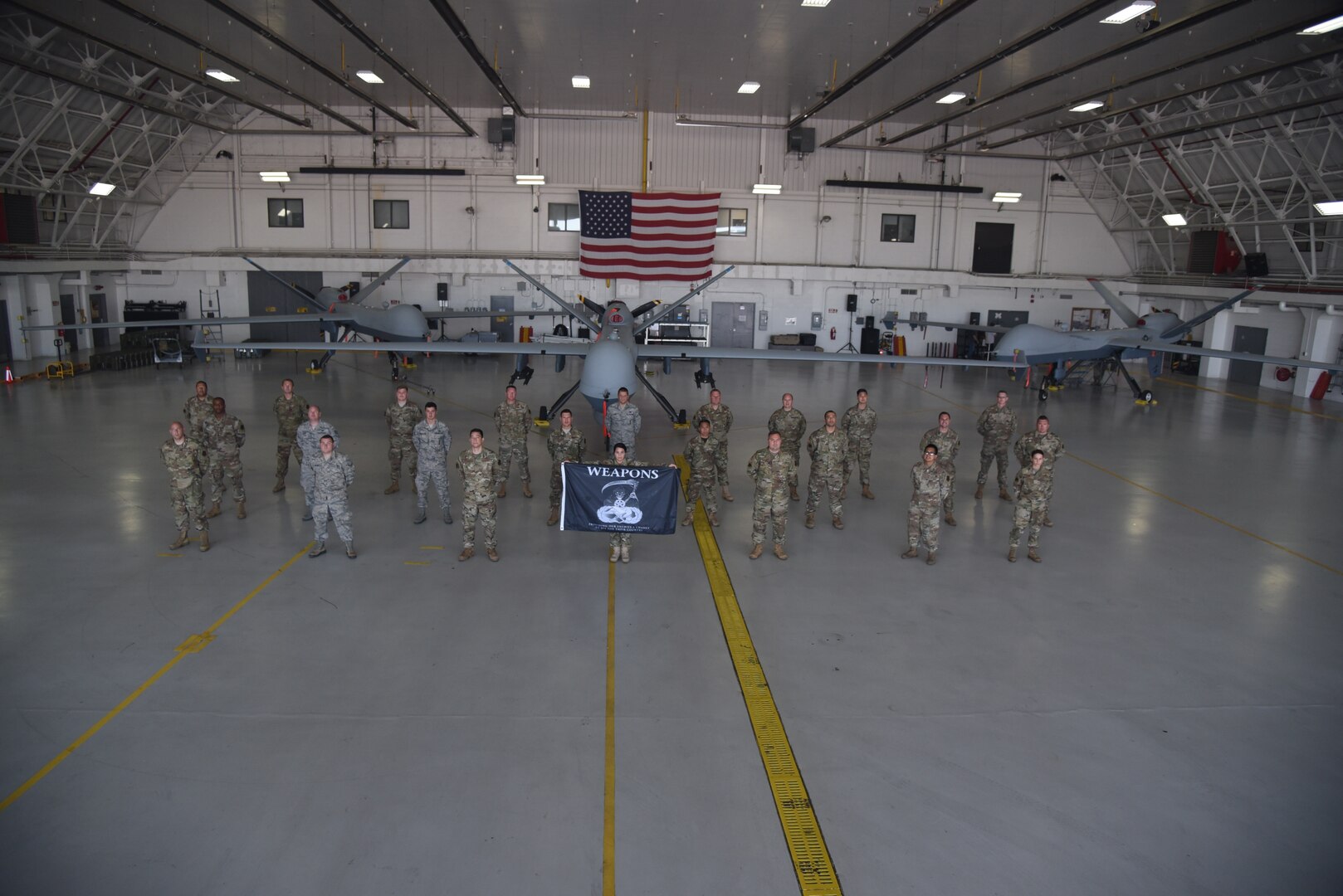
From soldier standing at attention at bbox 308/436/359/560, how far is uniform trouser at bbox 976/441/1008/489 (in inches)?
369

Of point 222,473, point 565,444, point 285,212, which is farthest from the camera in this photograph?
point 285,212

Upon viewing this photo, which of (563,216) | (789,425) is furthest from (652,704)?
(563,216)

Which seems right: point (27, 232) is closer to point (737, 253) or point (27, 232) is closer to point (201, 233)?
point (201, 233)

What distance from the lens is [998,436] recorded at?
1229cm

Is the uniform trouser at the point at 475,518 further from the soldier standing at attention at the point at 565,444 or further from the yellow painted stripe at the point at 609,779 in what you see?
the yellow painted stripe at the point at 609,779

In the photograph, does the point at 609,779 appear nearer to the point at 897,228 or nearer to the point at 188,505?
the point at 188,505

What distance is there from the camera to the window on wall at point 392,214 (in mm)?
30875

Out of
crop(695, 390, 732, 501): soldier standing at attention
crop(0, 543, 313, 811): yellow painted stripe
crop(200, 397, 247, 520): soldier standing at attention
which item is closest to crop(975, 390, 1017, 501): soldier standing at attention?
crop(695, 390, 732, 501): soldier standing at attention

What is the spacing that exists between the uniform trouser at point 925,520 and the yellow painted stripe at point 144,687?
25.1 ft

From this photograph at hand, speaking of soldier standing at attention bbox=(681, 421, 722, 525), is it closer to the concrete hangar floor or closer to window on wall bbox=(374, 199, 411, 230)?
the concrete hangar floor

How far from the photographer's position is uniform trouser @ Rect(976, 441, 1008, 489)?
12.4 meters

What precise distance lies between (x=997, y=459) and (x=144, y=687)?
11531mm

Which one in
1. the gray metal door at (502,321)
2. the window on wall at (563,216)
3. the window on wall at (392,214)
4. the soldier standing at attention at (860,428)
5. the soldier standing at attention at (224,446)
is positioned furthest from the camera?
the gray metal door at (502,321)

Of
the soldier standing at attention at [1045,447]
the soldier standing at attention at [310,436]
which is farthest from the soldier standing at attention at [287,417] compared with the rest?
the soldier standing at attention at [1045,447]
